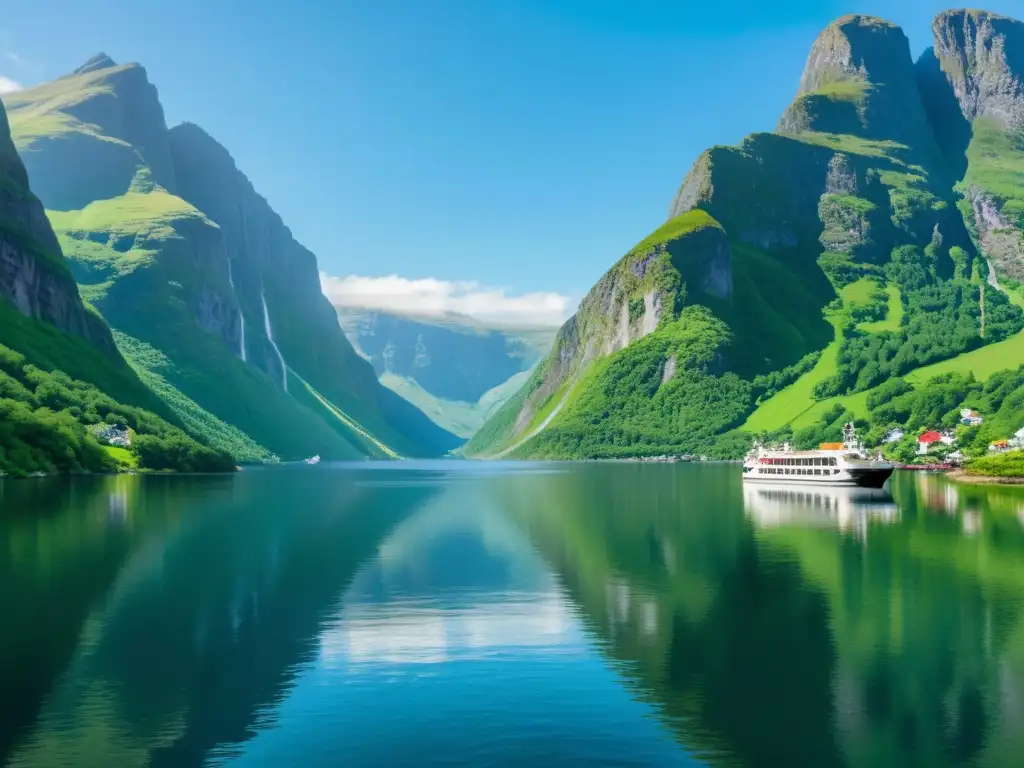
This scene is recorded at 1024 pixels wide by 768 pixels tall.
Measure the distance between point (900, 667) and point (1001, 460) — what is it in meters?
155

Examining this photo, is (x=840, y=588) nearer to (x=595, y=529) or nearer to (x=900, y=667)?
(x=900, y=667)

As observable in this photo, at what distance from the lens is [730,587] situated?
180ft

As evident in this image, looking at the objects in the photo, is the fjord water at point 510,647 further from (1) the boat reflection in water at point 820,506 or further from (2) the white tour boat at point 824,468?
(2) the white tour boat at point 824,468

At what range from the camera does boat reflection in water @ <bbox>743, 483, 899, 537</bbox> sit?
325 feet

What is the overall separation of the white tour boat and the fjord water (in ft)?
238

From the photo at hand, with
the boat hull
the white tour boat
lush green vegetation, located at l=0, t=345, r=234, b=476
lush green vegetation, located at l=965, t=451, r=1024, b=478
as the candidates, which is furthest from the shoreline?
lush green vegetation, located at l=0, t=345, r=234, b=476

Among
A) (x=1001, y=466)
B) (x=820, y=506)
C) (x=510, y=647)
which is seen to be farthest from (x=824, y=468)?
(x=510, y=647)

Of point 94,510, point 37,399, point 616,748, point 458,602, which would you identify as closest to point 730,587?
point 458,602

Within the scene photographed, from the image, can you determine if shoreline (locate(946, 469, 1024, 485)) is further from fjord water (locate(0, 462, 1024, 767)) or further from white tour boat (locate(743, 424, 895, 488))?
fjord water (locate(0, 462, 1024, 767))

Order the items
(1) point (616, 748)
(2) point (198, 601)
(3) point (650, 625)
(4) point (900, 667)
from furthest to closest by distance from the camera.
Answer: (2) point (198, 601) → (3) point (650, 625) → (4) point (900, 667) → (1) point (616, 748)

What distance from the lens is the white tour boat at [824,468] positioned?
157250 millimetres

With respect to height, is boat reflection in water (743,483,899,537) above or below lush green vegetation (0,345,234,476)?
below

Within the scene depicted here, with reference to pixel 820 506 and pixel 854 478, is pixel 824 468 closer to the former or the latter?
pixel 854 478

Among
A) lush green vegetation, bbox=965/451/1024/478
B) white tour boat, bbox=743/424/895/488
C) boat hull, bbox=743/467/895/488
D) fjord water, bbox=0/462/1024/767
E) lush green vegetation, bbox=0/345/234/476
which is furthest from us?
lush green vegetation, bbox=965/451/1024/478
